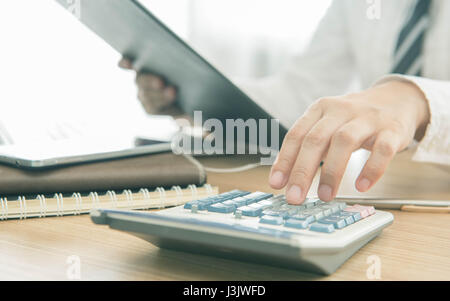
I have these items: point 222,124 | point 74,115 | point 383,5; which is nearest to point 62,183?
point 222,124

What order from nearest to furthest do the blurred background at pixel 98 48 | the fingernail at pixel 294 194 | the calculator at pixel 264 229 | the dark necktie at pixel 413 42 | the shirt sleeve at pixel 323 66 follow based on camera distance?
the calculator at pixel 264 229
the fingernail at pixel 294 194
the dark necktie at pixel 413 42
the shirt sleeve at pixel 323 66
the blurred background at pixel 98 48

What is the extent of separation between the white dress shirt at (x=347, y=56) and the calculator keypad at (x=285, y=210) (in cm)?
49

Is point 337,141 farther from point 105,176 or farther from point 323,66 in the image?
point 323,66

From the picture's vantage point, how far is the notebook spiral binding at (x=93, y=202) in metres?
0.38

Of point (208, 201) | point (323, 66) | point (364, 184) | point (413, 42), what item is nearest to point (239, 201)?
point (208, 201)

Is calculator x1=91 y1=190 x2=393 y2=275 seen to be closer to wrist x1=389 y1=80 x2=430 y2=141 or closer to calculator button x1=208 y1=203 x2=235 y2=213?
calculator button x1=208 y1=203 x2=235 y2=213

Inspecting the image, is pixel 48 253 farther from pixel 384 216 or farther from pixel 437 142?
pixel 437 142

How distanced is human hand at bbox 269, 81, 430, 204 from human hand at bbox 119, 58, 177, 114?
0.41 m

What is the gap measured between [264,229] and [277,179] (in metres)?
0.15

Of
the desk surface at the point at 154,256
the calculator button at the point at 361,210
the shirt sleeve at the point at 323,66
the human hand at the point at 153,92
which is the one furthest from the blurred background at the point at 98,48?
the calculator button at the point at 361,210

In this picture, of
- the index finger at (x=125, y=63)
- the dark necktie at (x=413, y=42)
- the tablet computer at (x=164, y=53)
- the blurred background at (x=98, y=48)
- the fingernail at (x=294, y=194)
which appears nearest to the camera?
the fingernail at (x=294, y=194)

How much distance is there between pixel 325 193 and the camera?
1.22 ft

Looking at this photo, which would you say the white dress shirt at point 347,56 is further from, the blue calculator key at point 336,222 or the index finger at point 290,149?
the blue calculator key at point 336,222

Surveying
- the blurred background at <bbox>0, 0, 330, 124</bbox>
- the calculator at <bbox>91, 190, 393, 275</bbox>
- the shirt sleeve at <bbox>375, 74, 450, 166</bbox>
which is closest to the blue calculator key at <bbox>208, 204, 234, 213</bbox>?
the calculator at <bbox>91, 190, 393, 275</bbox>
